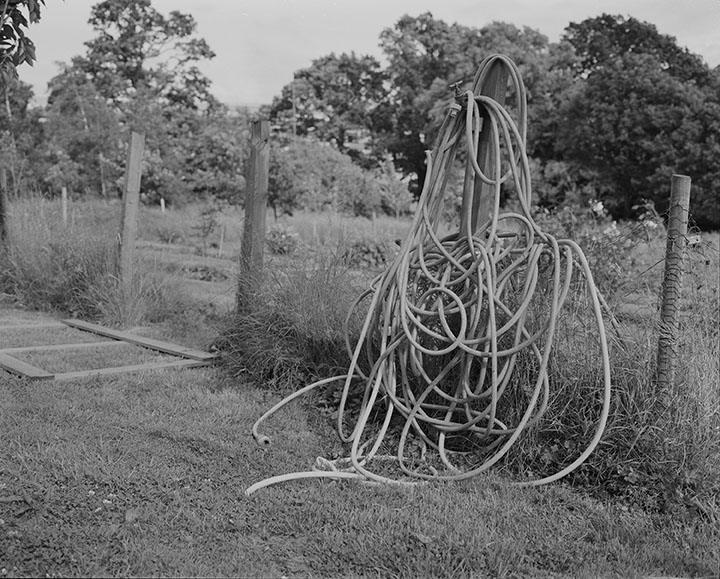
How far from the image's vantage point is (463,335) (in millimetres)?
3422

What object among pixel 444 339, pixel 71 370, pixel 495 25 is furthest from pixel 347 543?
pixel 495 25

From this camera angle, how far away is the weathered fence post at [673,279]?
330cm

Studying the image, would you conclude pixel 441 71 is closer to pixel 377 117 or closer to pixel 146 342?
pixel 377 117

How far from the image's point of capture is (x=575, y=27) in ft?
105

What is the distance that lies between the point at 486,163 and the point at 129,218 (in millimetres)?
3992

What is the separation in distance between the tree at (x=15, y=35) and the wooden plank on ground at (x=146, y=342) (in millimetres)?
2333

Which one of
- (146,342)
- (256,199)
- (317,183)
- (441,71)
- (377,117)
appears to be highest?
(441,71)

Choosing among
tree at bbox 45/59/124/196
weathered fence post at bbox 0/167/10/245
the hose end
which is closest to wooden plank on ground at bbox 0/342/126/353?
the hose end

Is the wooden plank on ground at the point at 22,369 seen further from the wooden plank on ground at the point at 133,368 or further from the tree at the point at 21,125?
the tree at the point at 21,125

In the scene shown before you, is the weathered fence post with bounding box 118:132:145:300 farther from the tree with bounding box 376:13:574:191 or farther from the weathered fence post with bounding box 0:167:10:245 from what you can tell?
the tree with bounding box 376:13:574:191

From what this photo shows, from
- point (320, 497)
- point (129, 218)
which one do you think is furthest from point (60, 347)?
point (320, 497)

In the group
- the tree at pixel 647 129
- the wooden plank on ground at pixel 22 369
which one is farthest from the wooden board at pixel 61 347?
the tree at pixel 647 129

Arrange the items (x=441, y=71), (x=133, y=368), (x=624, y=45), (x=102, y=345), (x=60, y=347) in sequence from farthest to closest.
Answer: (x=441, y=71) < (x=624, y=45) < (x=102, y=345) < (x=60, y=347) < (x=133, y=368)

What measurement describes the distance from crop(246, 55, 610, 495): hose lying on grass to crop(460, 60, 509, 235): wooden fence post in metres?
0.02
